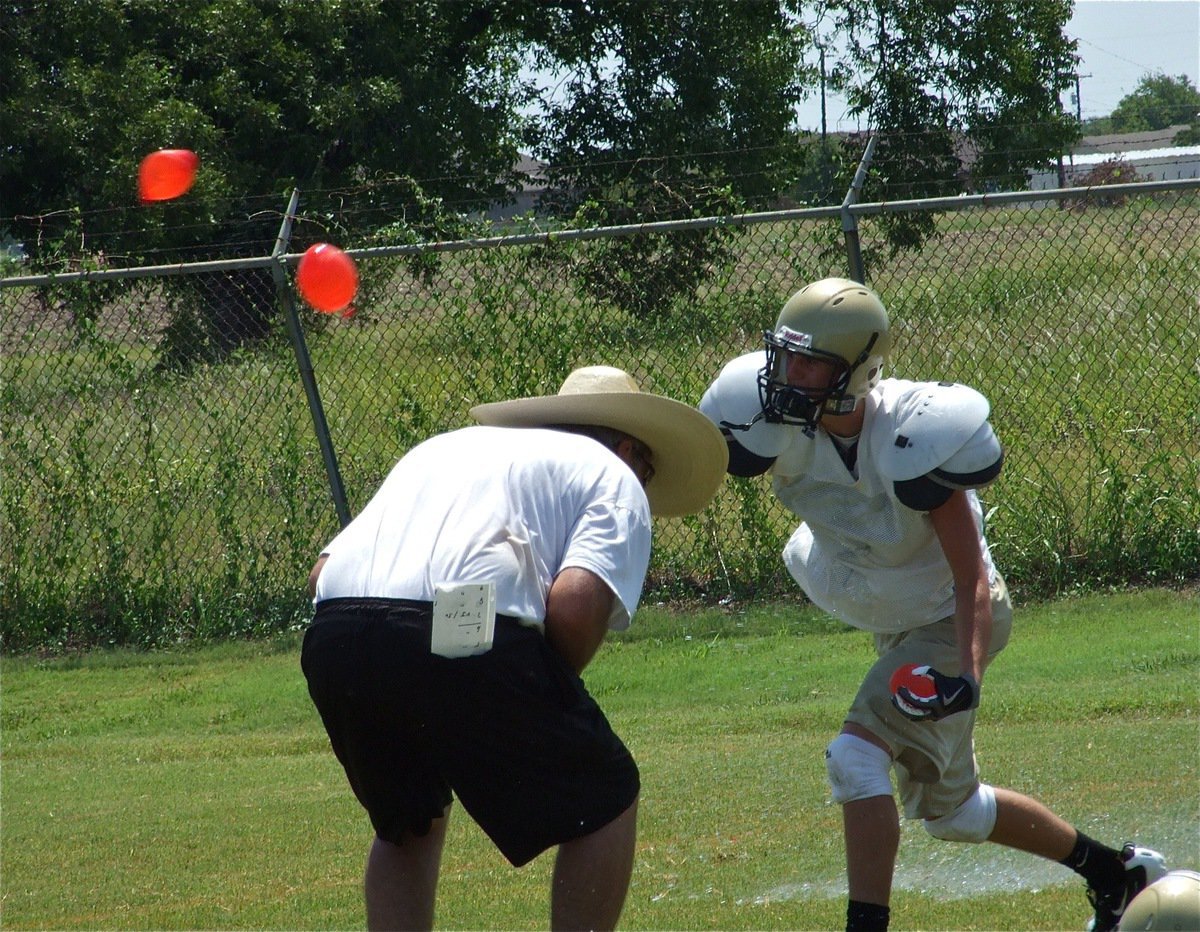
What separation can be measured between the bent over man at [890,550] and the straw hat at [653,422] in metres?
0.23

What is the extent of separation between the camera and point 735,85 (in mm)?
18266

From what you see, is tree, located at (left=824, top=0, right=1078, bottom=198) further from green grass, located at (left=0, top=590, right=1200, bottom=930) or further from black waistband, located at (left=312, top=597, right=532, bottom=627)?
black waistband, located at (left=312, top=597, right=532, bottom=627)

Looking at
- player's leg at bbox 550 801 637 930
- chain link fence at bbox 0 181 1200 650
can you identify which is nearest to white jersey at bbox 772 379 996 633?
player's leg at bbox 550 801 637 930

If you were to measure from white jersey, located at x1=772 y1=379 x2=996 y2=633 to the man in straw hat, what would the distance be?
0.91m

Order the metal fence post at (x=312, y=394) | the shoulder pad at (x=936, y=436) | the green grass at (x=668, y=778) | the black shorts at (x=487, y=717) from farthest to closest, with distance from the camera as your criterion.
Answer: the metal fence post at (x=312, y=394)
the green grass at (x=668, y=778)
the shoulder pad at (x=936, y=436)
the black shorts at (x=487, y=717)

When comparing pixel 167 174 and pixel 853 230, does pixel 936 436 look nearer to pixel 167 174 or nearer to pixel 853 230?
pixel 853 230

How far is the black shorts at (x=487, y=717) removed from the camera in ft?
9.95

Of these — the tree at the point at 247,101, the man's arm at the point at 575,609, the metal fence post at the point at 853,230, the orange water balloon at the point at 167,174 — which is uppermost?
the tree at the point at 247,101

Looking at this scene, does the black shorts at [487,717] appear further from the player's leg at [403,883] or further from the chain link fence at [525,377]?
the chain link fence at [525,377]

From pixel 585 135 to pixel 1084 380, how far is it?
38.2 feet

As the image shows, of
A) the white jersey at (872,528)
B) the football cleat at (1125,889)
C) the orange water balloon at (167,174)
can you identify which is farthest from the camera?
the orange water balloon at (167,174)

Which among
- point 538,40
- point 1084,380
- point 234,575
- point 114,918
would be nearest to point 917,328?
point 1084,380

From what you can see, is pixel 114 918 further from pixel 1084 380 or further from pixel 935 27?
pixel 935 27

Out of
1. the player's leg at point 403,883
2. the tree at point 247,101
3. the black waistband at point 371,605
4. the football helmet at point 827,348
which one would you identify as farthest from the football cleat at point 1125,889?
the tree at point 247,101
